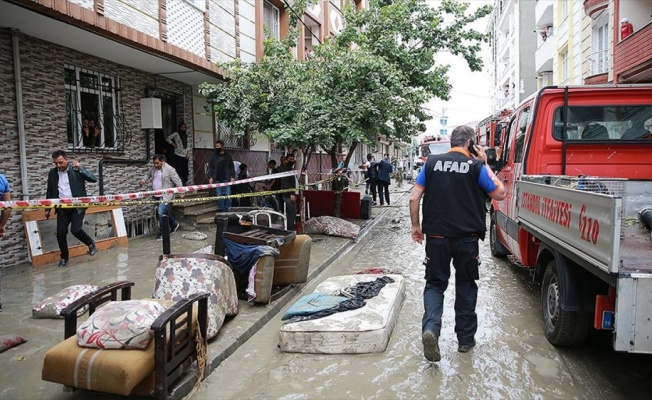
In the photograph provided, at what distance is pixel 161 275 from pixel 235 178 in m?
7.50

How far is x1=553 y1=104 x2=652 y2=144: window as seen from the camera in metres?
5.38

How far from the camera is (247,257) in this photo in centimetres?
512

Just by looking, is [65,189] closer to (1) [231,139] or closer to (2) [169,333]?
(2) [169,333]

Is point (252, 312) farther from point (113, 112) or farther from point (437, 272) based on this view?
point (113, 112)

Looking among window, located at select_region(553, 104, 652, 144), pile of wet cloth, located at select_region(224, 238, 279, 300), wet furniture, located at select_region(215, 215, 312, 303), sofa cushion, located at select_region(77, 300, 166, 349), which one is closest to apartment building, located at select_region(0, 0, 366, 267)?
wet furniture, located at select_region(215, 215, 312, 303)

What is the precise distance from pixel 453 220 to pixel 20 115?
22.5 feet

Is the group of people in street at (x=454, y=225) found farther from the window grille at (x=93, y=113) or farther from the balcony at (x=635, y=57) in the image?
the balcony at (x=635, y=57)

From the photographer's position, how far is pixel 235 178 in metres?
11.7

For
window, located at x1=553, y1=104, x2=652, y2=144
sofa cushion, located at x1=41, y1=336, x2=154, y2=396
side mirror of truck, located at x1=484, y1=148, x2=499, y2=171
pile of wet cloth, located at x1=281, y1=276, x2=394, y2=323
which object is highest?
window, located at x1=553, y1=104, x2=652, y2=144

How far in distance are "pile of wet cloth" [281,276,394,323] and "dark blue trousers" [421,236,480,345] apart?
2.88 ft

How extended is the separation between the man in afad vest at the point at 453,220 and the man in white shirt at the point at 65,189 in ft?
17.6

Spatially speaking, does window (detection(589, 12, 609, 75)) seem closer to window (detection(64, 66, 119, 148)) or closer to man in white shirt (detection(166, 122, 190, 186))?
man in white shirt (detection(166, 122, 190, 186))

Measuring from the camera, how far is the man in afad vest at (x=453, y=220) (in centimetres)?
397

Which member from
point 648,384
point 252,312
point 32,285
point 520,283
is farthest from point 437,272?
point 32,285
